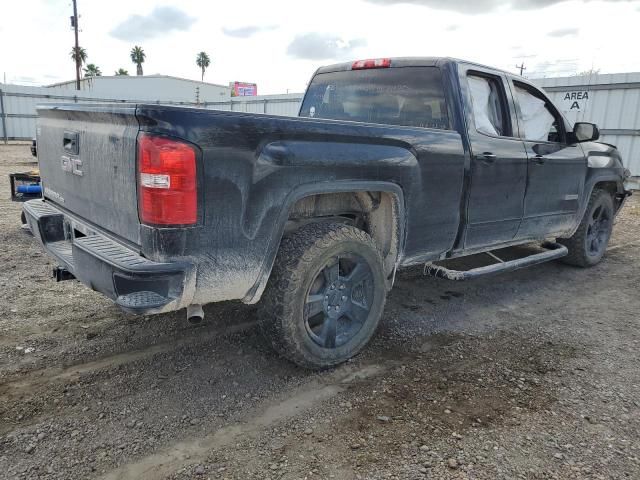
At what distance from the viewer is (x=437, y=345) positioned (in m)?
3.66

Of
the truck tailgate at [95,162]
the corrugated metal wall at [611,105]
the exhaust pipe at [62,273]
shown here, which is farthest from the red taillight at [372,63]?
the corrugated metal wall at [611,105]

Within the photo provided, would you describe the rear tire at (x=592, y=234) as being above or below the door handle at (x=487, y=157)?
below

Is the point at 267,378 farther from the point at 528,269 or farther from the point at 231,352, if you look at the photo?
the point at 528,269

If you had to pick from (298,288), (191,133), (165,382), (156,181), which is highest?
(191,133)

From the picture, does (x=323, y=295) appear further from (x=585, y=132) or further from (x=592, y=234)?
(x=592, y=234)

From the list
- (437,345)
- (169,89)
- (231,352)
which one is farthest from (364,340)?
(169,89)

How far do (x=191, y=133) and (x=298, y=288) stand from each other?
1.06m

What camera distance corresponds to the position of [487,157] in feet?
12.6

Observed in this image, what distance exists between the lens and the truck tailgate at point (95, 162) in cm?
245

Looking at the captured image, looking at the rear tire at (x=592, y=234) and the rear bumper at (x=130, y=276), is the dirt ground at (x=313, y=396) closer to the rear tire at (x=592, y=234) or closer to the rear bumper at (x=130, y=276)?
the rear bumper at (x=130, y=276)

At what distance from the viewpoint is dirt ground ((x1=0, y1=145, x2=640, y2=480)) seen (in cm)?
233

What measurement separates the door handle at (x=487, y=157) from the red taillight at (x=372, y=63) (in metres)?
1.07

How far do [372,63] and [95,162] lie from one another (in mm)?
2483

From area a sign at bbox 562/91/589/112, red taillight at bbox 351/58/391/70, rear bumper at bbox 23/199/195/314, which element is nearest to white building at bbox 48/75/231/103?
area a sign at bbox 562/91/589/112
